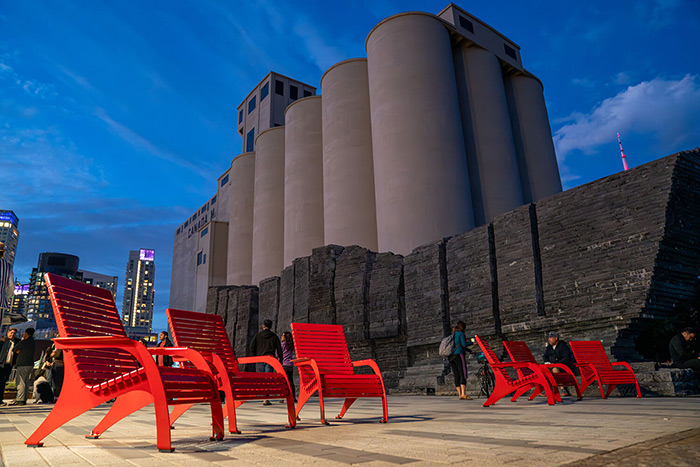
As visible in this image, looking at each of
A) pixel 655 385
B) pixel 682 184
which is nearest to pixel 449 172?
pixel 682 184

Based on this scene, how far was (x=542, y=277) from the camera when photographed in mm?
13156

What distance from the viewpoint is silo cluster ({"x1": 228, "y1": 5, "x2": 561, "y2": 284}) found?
23188 millimetres

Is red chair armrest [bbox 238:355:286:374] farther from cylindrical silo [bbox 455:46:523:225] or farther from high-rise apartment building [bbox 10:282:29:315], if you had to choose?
high-rise apartment building [bbox 10:282:29:315]

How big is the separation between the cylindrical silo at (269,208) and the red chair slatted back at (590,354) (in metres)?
26.8

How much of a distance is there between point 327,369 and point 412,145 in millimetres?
18831

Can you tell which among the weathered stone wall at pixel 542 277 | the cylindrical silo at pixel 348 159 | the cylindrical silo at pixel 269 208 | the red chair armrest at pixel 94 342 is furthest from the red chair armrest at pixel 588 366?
the cylindrical silo at pixel 269 208

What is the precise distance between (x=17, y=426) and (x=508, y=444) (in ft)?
17.0

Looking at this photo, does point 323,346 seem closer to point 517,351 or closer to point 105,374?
point 105,374

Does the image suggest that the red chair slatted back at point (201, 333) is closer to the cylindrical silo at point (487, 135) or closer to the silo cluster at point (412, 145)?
the silo cluster at point (412, 145)

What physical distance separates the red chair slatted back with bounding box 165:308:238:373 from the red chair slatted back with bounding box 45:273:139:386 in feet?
1.53

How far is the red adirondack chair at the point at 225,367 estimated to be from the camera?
444 cm

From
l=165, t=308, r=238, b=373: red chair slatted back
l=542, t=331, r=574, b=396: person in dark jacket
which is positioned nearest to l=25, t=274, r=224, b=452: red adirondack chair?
l=165, t=308, r=238, b=373: red chair slatted back

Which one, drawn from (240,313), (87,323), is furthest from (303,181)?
(87,323)

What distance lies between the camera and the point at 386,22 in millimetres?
26141
